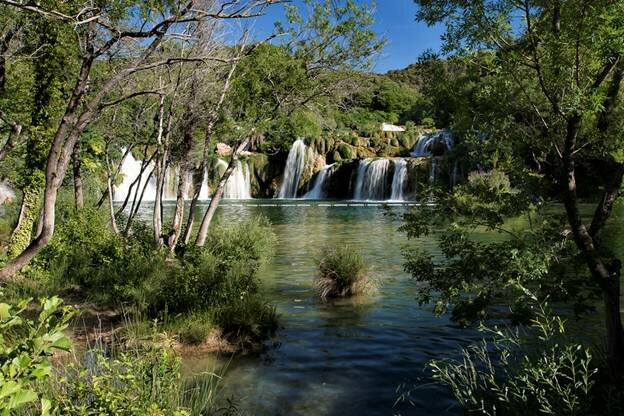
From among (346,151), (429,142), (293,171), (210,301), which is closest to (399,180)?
(429,142)

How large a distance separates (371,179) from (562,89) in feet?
160

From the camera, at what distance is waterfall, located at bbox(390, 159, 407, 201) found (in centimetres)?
5047

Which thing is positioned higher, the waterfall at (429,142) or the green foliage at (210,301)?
the waterfall at (429,142)

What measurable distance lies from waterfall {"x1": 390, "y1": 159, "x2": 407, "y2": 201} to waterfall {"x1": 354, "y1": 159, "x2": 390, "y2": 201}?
132 centimetres

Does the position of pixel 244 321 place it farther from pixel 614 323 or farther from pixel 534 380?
pixel 614 323

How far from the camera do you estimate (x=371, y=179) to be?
54.1 metres

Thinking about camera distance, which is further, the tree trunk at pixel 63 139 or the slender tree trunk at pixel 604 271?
the tree trunk at pixel 63 139

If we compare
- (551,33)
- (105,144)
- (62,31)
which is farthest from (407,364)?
(105,144)

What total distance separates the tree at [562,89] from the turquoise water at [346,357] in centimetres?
193

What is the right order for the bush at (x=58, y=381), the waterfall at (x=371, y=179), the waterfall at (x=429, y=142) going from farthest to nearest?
1. the waterfall at (x=429, y=142)
2. the waterfall at (x=371, y=179)
3. the bush at (x=58, y=381)

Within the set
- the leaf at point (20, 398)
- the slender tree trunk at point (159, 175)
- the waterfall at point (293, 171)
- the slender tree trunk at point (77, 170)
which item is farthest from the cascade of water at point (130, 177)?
the leaf at point (20, 398)

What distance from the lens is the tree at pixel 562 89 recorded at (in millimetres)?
5051

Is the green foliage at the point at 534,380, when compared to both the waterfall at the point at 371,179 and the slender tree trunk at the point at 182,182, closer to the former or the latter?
the slender tree trunk at the point at 182,182

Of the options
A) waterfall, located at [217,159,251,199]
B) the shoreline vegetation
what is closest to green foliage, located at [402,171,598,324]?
the shoreline vegetation
